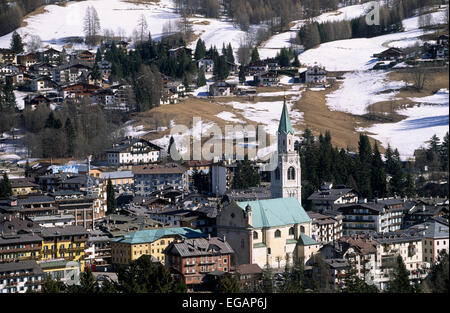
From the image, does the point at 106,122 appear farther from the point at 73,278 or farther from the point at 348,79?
the point at 73,278

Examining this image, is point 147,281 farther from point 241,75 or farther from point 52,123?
point 241,75

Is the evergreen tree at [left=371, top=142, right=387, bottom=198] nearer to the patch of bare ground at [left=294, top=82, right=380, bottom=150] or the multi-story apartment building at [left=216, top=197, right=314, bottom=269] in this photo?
the patch of bare ground at [left=294, top=82, right=380, bottom=150]

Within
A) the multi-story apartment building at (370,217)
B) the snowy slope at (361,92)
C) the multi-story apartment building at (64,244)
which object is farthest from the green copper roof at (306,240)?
the snowy slope at (361,92)

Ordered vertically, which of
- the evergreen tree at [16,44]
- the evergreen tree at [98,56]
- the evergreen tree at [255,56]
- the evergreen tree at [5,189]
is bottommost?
the evergreen tree at [5,189]

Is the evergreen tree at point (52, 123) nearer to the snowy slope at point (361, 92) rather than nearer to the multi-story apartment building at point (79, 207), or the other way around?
the multi-story apartment building at point (79, 207)

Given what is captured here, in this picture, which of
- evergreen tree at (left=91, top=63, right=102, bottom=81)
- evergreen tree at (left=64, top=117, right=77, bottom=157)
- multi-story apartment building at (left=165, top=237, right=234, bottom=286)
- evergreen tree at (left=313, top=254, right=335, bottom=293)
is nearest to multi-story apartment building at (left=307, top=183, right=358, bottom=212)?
evergreen tree at (left=313, top=254, right=335, bottom=293)

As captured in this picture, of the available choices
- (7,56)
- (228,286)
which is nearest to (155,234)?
(228,286)
